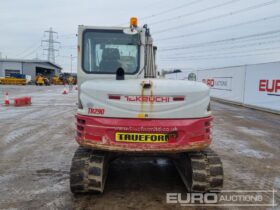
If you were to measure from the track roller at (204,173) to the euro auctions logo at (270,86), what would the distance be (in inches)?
509

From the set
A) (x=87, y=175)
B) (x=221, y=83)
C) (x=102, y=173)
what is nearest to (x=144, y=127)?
(x=102, y=173)

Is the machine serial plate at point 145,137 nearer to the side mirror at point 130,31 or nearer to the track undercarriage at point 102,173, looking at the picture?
the track undercarriage at point 102,173

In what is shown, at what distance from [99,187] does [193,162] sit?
1515 mm

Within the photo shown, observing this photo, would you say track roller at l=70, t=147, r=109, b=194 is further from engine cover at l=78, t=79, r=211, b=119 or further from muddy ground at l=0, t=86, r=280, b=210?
engine cover at l=78, t=79, r=211, b=119

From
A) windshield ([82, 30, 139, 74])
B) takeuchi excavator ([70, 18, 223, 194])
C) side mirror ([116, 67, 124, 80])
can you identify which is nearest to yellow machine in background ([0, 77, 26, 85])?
windshield ([82, 30, 139, 74])

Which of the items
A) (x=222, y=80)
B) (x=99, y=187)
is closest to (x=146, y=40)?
(x=99, y=187)

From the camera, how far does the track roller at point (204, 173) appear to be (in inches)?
187

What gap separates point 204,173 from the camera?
15.6 feet

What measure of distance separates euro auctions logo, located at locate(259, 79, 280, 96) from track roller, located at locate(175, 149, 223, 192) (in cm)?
1293

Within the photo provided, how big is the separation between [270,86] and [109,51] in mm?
13770

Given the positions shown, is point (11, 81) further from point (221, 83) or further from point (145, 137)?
point (145, 137)

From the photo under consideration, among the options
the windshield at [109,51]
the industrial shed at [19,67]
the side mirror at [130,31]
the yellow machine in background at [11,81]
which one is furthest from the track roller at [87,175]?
the industrial shed at [19,67]

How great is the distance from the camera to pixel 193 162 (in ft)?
15.9

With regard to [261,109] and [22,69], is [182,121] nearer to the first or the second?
[261,109]
